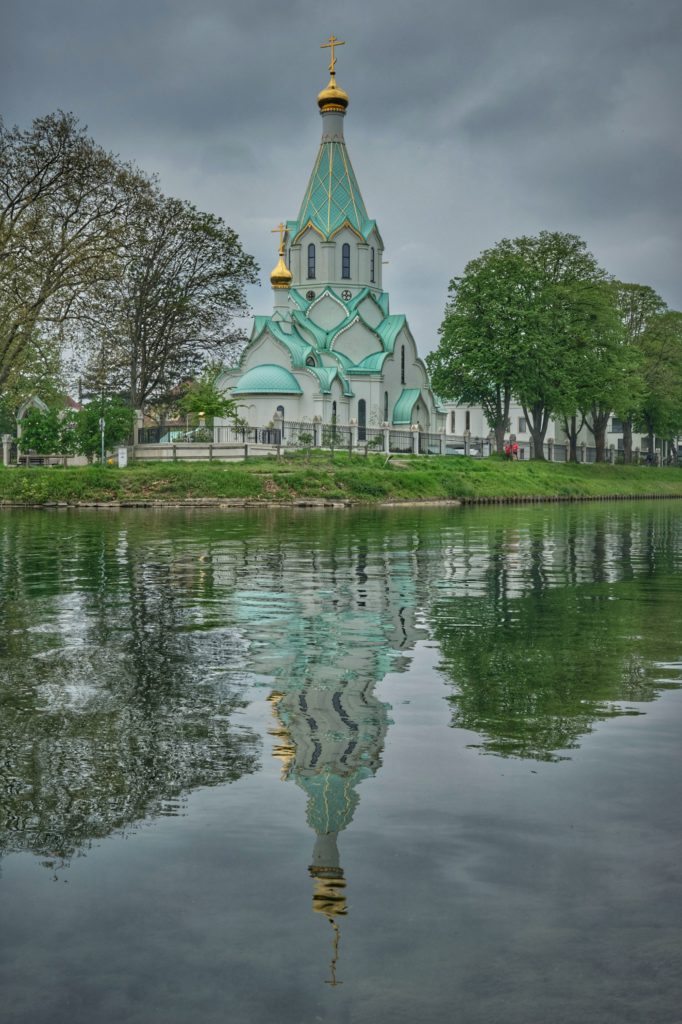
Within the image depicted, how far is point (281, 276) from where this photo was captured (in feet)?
243

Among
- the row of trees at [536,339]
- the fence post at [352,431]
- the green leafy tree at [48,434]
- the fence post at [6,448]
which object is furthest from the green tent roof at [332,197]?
the green leafy tree at [48,434]

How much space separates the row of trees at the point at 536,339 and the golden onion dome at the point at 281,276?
12.6 metres

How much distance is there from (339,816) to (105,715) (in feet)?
8.17

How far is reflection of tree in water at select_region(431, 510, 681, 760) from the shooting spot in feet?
23.0

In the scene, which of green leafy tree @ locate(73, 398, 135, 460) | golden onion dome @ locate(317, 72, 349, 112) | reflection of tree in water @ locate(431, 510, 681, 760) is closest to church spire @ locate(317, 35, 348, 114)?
golden onion dome @ locate(317, 72, 349, 112)

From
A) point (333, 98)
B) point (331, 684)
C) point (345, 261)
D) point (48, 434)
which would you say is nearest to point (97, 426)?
point (48, 434)

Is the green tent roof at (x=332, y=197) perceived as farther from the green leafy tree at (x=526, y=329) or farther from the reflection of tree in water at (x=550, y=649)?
the reflection of tree in water at (x=550, y=649)

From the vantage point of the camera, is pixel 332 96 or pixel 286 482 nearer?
pixel 286 482

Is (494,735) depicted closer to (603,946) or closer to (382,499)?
(603,946)

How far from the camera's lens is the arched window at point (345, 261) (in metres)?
74.8

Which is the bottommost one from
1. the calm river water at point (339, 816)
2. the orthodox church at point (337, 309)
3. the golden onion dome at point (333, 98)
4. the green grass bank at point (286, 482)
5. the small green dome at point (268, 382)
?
the calm river water at point (339, 816)

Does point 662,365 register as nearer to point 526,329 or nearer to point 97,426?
point 526,329

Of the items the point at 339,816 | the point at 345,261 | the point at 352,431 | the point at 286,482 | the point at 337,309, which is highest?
the point at 345,261

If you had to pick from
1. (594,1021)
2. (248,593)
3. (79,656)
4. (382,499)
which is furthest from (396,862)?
(382,499)
